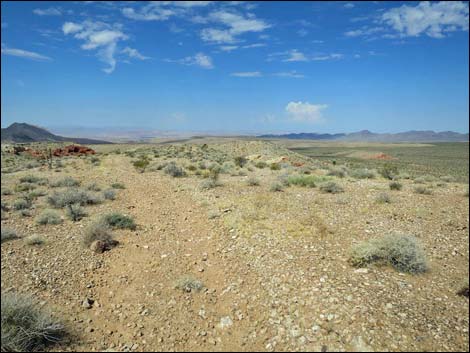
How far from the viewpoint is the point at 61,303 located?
19.2 feet

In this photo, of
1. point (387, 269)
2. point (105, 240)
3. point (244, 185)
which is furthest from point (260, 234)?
point (244, 185)

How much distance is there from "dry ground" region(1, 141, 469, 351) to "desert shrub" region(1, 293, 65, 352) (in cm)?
35

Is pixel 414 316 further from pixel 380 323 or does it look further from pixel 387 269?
pixel 387 269

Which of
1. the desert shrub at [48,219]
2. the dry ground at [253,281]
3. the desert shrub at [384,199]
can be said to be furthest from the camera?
the desert shrub at [384,199]

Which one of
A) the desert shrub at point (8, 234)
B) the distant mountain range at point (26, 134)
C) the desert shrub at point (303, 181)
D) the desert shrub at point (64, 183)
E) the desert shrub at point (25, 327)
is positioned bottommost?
the desert shrub at point (25, 327)

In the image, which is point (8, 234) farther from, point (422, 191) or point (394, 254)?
point (422, 191)

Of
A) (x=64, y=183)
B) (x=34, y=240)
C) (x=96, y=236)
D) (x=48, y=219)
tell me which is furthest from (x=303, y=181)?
(x=34, y=240)

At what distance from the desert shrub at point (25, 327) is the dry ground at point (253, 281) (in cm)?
35

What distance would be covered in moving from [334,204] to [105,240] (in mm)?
8363

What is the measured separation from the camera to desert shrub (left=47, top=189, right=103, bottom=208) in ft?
40.3

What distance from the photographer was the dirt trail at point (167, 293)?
5.23 metres

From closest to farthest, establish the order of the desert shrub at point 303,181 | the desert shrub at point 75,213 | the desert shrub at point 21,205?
1. the desert shrub at point 75,213
2. the desert shrub at point 21,205
3. the desert shrub at point 303,181

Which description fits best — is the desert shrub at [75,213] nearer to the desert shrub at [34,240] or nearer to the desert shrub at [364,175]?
the desert shrub at [34,240]

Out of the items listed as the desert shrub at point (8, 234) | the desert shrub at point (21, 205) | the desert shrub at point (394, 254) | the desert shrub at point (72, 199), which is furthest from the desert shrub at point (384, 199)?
the desert shrub at point (21, 205)
